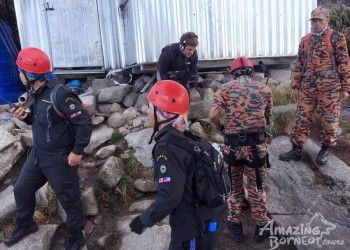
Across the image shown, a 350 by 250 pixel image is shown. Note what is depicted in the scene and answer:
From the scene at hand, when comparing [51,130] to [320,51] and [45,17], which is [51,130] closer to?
[320,51]

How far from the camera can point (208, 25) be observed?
21.4 feet

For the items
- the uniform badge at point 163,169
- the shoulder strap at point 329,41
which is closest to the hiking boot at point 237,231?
the uniform badge at point 163,169

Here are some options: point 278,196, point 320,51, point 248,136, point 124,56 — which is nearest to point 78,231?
point 248,136

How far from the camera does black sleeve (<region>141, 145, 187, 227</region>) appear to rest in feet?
7.38

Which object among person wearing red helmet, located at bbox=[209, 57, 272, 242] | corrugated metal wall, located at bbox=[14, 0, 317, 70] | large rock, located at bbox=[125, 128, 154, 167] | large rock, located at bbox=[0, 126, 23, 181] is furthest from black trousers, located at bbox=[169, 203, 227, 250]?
corrugated metal wall, located at bbox=[14, 0, 317, 70]

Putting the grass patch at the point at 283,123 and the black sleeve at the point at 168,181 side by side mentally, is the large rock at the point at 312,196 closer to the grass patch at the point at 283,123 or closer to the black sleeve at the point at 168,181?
the grass patch at the point at 283,123

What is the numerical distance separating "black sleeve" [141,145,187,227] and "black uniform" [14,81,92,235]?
4.43 feet

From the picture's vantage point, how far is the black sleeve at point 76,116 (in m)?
3.27

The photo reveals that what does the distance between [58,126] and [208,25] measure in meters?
4.27

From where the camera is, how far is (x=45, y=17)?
734cm

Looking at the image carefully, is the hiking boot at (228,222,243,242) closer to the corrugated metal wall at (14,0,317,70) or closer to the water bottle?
the water bottle

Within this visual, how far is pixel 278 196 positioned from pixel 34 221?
3276 millimetres

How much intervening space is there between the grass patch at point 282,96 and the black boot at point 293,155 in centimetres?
173

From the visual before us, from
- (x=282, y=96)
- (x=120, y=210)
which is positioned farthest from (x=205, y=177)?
(x=282, y=96)
